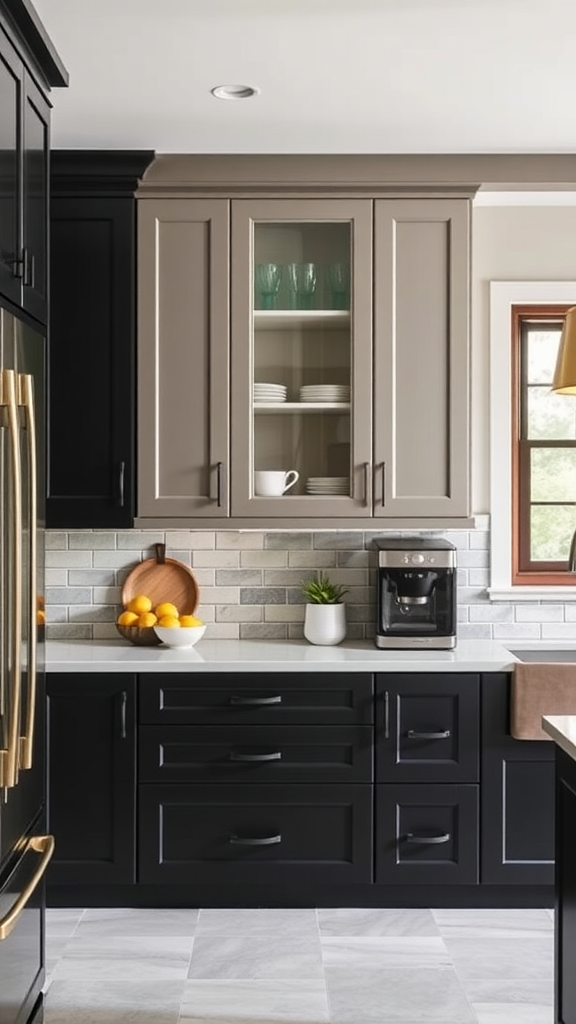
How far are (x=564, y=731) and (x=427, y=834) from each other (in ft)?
4.31

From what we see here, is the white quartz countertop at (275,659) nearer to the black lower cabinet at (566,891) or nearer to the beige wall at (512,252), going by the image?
the beige wall at (512,252)

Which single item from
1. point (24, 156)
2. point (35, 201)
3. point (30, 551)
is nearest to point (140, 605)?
point (30, 551)

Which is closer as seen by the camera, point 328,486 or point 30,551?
Answer: point 30,551

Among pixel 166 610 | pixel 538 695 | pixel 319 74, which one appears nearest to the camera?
pixel 319 74

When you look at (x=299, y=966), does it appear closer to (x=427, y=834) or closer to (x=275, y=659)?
(x=427, y=834)

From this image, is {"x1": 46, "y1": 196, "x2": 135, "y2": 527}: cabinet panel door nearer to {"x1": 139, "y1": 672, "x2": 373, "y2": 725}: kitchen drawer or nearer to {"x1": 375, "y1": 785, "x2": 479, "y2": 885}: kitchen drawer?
{"x1": 139, "y1": 672, "x2": 373, "y2": 725}: kitchen drawer

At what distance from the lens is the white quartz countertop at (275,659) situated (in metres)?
3.66

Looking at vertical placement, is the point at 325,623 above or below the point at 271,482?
below

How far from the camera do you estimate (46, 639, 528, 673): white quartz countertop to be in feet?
12.0

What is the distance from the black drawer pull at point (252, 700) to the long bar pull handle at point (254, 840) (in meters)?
0.45

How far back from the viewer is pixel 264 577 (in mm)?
4273

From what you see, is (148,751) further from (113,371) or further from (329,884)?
(113,371)

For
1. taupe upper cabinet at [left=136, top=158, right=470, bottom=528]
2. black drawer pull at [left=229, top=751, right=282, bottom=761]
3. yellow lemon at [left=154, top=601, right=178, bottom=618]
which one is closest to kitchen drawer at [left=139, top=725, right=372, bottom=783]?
black drawer pull at [left=229, top=751, right=282, bottom=761]

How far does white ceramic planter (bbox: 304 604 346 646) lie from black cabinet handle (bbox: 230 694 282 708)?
16.4 inches
